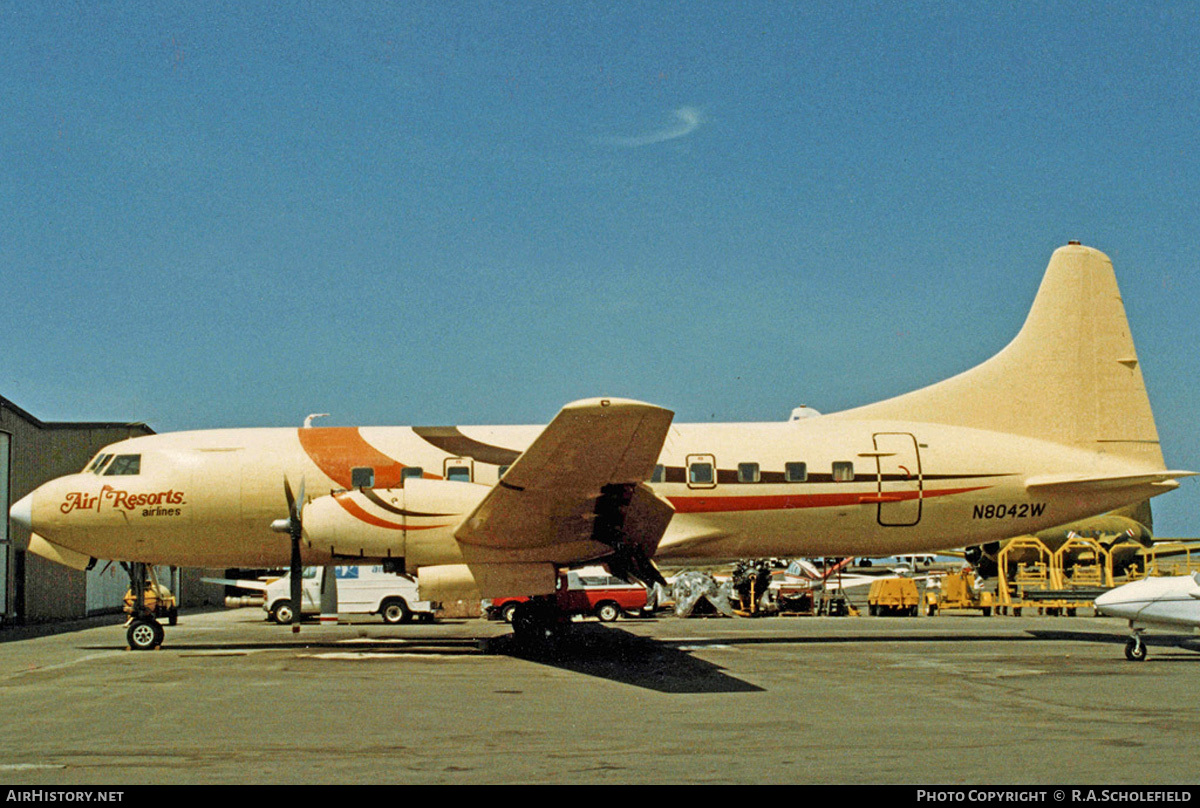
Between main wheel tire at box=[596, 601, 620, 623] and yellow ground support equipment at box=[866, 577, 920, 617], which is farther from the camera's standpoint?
yellow ground support equipment at box=[866, 577, 920, 617]

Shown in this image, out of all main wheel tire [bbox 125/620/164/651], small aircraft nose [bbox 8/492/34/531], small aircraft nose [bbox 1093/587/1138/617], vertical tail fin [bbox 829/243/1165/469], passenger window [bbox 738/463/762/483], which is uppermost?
vertical tail fin [bbox 829/243/1165/469]

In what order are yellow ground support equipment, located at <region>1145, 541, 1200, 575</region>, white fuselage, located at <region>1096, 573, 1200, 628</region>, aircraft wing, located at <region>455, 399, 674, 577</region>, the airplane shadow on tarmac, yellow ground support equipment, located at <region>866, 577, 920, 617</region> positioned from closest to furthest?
the airplane shadow on tarmac → aircraft wing, located at <region>455, 399, 674, 577</region> → white fuselage, located at <region>1096, 573, 1200, 628</region> → yellow ground support equipment, located at <region>1145, 541, 1200, 575</region> → yellow ground support equipment, located at <region>866, 577, 920, 617</region>

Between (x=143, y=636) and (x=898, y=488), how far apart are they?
1368cm

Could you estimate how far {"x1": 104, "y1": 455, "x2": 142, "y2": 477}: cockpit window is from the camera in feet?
55.7

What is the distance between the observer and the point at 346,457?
1708 cm

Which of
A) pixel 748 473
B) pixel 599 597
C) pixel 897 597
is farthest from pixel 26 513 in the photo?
pixel 897 597

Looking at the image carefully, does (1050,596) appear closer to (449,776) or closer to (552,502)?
(552,502)

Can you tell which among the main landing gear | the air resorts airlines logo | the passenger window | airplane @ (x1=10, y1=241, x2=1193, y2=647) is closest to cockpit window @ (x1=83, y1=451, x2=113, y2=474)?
airplane @ (x1=10, y1=241, x2=1193, y2=647)

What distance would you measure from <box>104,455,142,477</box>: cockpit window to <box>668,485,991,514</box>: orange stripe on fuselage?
9.33 meters

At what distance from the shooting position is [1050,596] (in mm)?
20812

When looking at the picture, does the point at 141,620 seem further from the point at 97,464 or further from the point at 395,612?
the point at 395,612

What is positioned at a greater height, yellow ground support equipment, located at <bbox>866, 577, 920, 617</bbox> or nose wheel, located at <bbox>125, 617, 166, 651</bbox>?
nose wheel, located at <bbox>125, 617, 166, 651</bbox>

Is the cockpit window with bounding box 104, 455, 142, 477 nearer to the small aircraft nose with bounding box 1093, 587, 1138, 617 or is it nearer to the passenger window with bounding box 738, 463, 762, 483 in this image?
the passenger window with bounding box 738, 463, 762, 483

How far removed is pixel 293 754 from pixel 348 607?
20196mm
